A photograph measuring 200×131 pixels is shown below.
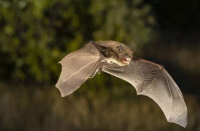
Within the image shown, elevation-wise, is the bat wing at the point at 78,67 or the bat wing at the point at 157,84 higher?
the bat wing at the point at 78,67

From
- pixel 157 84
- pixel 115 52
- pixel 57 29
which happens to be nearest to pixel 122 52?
pixel 115 52

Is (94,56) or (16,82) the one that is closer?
(94,56)

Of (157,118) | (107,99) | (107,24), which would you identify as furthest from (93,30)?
(157,118)

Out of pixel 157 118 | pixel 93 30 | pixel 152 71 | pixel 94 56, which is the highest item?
pixel 94 56

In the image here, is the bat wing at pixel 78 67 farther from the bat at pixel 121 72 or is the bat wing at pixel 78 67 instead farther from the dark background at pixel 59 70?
the dark background at pixel 59 70

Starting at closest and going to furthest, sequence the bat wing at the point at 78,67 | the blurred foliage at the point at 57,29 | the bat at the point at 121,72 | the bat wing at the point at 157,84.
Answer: the bat wing at the point at 78,67, the bat at the point at 121,72, the bat wing at the point at 157,84, the blurred foliage at the point at 57,29

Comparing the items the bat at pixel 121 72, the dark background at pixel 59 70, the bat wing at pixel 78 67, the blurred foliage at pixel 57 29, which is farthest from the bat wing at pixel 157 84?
the blurred foliage at pixel 57 29

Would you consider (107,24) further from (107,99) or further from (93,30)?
(107,99)

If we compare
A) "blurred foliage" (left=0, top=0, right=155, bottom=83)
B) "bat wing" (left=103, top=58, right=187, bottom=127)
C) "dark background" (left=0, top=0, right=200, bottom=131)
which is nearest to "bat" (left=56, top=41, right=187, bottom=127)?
"bat wing" (left=103, top=58, right=187, bottom=127)
